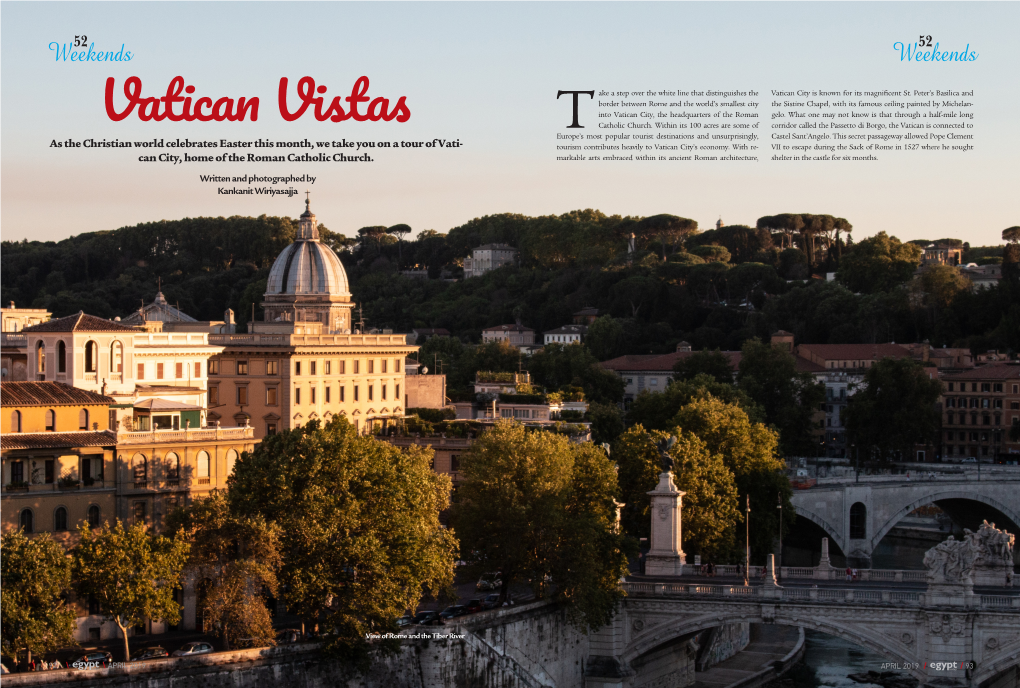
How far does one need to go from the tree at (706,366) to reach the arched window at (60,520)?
58.8 meters

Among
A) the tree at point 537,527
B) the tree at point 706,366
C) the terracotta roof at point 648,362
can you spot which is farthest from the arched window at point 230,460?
the terracotta roof at point 648,362

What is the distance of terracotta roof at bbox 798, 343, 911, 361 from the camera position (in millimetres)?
102312

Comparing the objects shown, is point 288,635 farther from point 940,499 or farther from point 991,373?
point 991,373

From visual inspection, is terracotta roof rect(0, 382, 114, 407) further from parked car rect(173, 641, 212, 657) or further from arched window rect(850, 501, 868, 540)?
arched window rect(850, 501, 868, 540)

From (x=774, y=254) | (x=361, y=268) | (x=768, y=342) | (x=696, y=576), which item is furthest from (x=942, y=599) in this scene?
(x=361, y=268)

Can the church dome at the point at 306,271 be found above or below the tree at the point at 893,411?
above

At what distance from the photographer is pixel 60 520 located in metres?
40.8

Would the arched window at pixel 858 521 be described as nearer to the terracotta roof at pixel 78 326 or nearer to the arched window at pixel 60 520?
the terracotta roof at pixel 78 326

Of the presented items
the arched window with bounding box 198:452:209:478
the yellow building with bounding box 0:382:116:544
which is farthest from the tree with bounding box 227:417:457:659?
the arched window with bounding box 198:452:209:478

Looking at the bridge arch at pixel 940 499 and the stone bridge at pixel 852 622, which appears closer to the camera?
the stone bridge at pixel 852 622

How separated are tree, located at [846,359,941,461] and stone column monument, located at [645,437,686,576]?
41849 millimetres

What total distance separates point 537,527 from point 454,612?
352 centimetres

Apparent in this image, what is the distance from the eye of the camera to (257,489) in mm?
38719

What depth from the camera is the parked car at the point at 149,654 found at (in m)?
36.3
